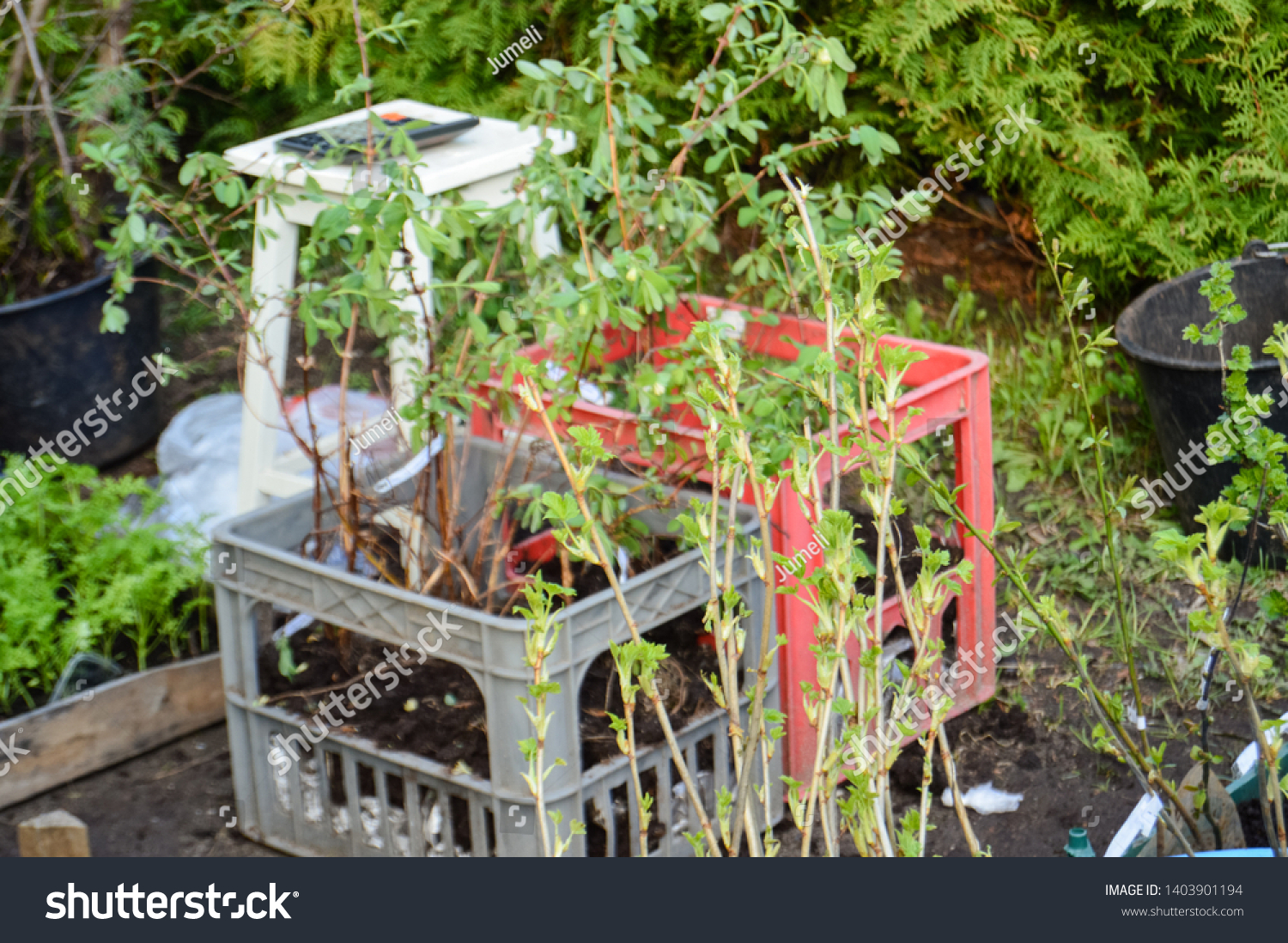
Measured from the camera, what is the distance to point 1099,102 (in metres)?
3.52

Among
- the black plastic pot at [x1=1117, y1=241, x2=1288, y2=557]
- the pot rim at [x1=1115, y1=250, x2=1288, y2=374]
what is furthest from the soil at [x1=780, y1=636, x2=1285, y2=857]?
the pot rim at [x1=1115, y1=250, x2=1288, y2=374]

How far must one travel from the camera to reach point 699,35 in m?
3.69

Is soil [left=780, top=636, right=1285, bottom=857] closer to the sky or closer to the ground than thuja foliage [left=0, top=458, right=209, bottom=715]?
closer to the ground

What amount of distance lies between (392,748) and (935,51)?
2256mm

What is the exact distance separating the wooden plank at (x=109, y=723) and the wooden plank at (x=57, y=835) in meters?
0.76

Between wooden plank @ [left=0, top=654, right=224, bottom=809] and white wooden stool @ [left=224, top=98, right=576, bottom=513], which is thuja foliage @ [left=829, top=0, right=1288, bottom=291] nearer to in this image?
white wooden stool @ [left=224, top=98, right=576, bottom=513]

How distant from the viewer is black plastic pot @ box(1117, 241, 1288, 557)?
2.85m

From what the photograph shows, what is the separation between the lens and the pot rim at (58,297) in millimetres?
3457

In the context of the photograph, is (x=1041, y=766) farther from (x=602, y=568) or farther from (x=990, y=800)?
(x=602, y=568)

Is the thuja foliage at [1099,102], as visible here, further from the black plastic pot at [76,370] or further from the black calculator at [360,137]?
the black plastic pot at [76,370]

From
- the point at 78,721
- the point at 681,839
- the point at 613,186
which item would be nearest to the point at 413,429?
the point at 613,186

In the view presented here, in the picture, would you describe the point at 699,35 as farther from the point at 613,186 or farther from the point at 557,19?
the point at 613,186

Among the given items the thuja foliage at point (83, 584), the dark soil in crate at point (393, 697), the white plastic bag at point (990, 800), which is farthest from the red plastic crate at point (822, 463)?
the thuja foliage at point (83, 584)

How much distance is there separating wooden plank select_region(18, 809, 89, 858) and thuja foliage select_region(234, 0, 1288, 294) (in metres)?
2.29
